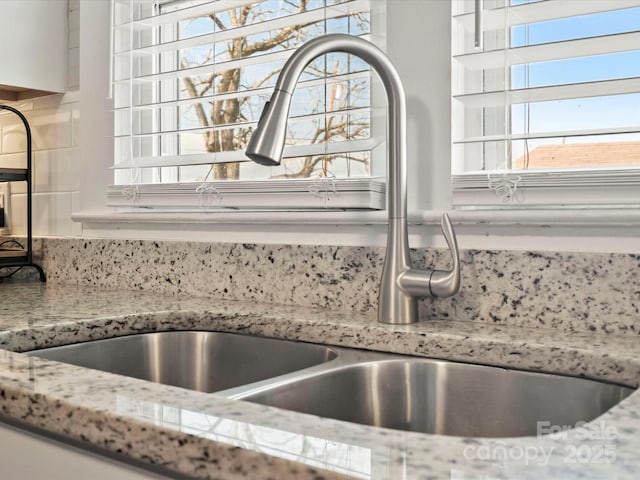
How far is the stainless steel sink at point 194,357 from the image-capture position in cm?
133

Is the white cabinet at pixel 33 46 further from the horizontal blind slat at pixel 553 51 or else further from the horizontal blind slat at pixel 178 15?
the horizontal blind slat at pixel 553 51

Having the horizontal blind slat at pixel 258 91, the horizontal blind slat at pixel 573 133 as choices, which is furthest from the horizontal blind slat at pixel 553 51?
the horizontal blind slat at pixel 258 91

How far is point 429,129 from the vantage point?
1.40 metres

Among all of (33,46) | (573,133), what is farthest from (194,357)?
(33,46)

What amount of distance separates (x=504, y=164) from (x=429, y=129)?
6.1 inches

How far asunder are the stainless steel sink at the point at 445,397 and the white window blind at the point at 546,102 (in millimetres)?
320

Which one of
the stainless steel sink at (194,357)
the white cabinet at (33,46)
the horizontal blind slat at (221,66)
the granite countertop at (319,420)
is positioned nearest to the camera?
the granite countertop at (319,420)

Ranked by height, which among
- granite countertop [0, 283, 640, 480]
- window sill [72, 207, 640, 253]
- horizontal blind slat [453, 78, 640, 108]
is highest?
horizontal blind slat [453, 78, 640, 108]

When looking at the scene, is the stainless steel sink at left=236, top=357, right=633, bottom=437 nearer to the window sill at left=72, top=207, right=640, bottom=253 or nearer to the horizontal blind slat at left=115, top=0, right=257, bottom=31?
the window sill at left=72, top=207, right=640, bottom=253

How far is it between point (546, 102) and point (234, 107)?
0.82 metres

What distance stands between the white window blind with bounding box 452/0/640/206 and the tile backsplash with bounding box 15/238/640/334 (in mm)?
113

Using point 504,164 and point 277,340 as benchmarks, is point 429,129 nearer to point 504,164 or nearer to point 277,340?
point 504,164

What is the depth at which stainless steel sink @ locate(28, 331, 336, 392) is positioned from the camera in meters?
1.33

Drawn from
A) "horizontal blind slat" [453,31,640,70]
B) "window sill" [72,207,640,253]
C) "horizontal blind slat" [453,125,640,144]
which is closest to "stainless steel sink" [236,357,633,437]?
"window sill" [72,207,640,253]
